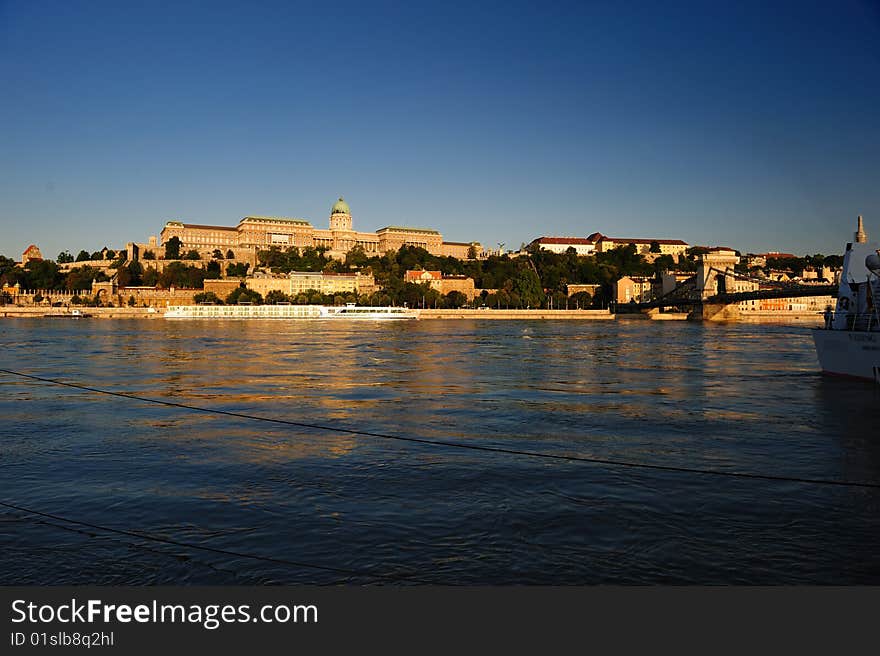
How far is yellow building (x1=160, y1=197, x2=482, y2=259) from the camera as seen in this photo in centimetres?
11069

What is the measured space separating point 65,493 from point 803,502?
5796 millimetres

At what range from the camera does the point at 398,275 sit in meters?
104

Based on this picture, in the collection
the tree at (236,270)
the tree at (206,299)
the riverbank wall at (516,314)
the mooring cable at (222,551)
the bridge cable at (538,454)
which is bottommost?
the bridge cable at (538,454)

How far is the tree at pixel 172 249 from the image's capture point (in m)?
106

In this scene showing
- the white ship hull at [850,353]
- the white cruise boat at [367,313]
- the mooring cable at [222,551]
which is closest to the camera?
the mooring cable at [222,551]

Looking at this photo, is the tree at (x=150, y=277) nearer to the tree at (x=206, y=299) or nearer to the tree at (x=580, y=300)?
the tree at (x=206, y=299)

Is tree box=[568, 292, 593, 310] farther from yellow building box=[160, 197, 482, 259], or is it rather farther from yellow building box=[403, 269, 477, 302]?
yellow building box=[160, 197, 482, 259]

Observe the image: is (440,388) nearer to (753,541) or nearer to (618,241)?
(753,541)

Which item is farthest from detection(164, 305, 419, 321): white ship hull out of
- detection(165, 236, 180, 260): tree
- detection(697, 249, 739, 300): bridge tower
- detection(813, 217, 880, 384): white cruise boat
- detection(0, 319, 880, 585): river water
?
detection(0, 319, 880, 585): river water

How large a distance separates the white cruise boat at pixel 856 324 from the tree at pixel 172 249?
98.8 metres

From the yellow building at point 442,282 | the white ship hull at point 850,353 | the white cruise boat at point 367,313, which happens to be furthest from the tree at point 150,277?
the white ship hull at point 850,353

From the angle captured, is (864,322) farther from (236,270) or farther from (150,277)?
(150,277)

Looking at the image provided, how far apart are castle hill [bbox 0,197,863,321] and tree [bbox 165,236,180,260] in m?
0.20

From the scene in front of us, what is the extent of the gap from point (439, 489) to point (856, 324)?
49.2 feet
